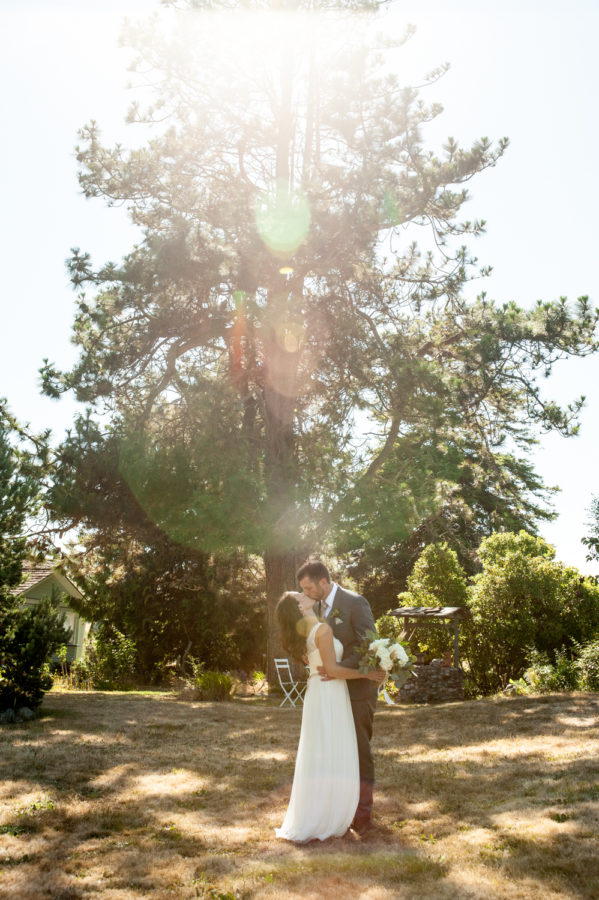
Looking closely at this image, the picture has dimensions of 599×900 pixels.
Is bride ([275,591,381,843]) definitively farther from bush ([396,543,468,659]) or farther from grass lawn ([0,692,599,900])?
bush ([396,543,468,659])

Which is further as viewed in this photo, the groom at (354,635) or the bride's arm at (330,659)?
the groom at (354,635)

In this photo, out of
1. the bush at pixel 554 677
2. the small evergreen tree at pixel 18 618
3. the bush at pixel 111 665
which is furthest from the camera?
the bush at pixel 111 665

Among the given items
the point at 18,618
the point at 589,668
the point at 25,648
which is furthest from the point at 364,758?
the point at 589,668

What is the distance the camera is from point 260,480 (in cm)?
1420

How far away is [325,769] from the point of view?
529 centimetres

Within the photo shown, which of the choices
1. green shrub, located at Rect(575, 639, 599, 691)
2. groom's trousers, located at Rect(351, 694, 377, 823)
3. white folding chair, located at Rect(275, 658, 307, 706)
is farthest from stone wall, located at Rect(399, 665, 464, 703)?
groom's trousers, located at Rect(351, 694, 377, 823)

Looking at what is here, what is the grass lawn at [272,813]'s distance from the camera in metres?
4.35

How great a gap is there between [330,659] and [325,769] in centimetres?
79

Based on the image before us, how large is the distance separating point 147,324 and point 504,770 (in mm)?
11648

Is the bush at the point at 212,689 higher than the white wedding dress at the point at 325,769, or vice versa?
the bush at the point at 212,689

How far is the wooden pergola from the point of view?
639 inches

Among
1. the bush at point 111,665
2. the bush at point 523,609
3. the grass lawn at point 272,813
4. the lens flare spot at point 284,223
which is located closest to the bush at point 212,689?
the grass lawn at point 272,813

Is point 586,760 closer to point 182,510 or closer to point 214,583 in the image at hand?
point 182,510

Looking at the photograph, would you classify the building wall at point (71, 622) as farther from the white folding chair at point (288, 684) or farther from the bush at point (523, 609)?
the bush at point (523, 609)
